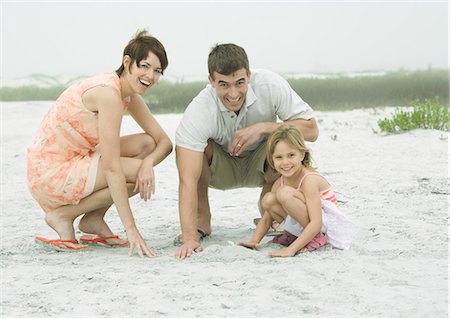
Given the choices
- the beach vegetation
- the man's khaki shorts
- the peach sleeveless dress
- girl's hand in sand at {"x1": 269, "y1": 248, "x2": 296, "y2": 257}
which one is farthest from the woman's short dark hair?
the beach vegetation

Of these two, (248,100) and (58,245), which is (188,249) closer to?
(58,245)

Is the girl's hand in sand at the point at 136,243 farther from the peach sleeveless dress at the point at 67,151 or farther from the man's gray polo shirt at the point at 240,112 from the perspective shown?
the man's gray polo shirt at the point at 240,112

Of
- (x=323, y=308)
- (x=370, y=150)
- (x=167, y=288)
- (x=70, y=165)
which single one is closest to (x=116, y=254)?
(x=70, y=165)

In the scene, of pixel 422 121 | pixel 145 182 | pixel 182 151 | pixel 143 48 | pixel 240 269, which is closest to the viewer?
pixel 240 269

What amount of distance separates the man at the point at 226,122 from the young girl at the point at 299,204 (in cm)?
33

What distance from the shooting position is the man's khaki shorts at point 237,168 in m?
4.69

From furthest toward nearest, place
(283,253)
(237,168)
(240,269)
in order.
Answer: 1. (237,168)
2. (283,253)
3. (240,269)

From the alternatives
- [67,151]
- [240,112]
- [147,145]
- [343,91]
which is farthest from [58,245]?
[343,91]

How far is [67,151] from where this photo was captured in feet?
14.2

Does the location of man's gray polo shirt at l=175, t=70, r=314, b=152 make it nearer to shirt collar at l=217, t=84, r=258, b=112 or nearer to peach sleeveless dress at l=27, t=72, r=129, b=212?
shirt collar at l=217, t=84, r=258, b=112

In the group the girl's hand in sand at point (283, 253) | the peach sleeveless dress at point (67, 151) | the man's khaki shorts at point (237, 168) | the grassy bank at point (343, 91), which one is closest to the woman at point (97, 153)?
the peach sleeveless dress at point (67, 151)

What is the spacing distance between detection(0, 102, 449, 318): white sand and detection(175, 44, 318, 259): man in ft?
1.25

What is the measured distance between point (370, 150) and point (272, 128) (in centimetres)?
413

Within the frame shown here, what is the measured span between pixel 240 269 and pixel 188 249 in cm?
51
